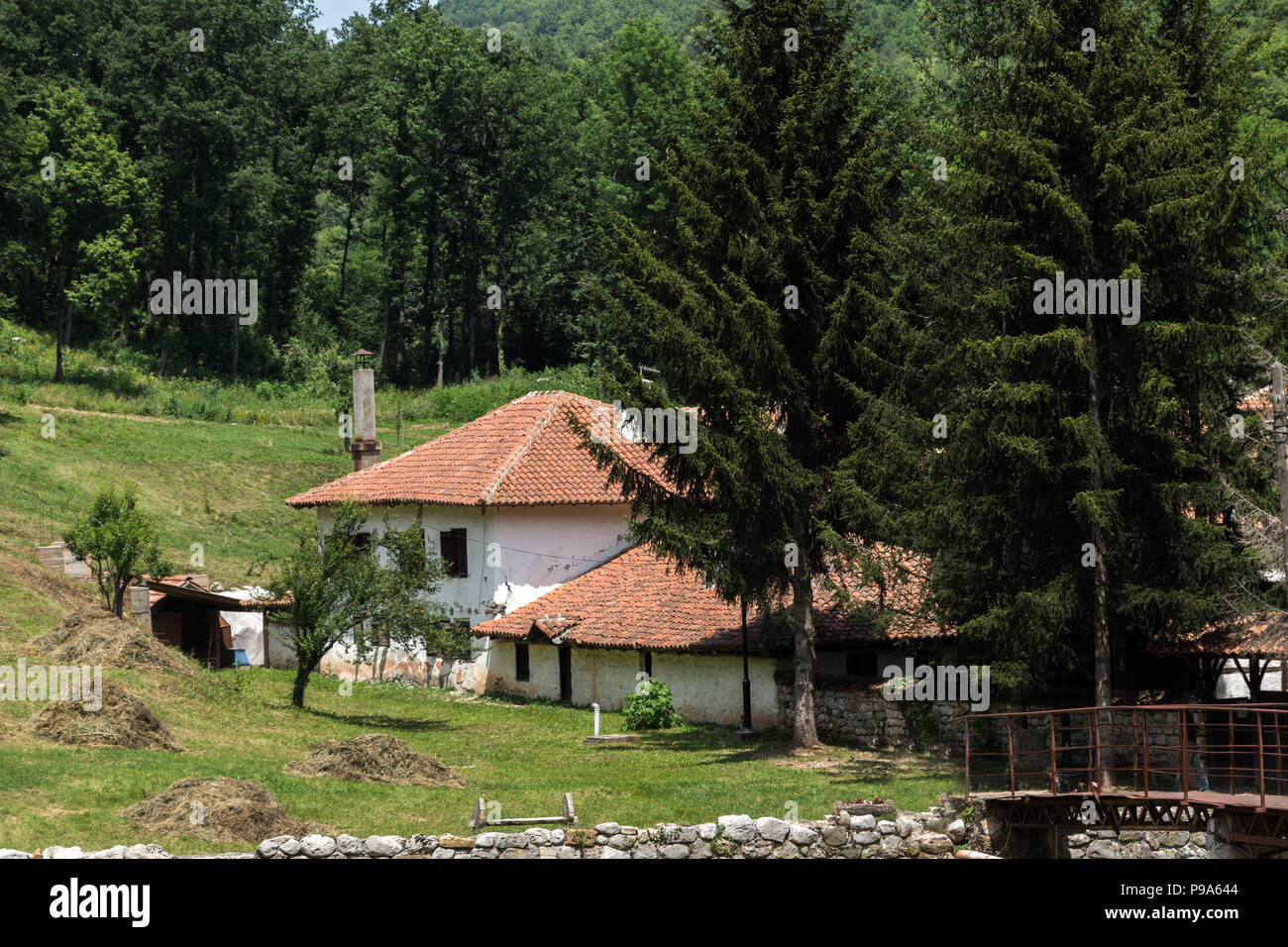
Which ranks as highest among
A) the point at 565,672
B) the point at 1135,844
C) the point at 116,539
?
the point at 116,539

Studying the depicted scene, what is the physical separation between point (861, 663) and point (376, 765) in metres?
12.9

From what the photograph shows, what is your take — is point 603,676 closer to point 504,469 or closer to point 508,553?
point 508,553

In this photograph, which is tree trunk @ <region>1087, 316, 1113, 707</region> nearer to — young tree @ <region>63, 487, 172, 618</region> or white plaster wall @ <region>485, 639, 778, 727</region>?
white plaster wall @ <region>485, 639, 778, 727</region>

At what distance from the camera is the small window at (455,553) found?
41281mm

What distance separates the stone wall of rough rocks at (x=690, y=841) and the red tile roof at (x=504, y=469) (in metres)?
19.7

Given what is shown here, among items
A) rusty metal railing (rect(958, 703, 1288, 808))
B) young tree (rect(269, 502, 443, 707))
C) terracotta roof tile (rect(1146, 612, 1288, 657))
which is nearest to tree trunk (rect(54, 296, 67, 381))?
young tree (rect(269, 502, 443, 707))

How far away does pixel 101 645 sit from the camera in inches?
1156

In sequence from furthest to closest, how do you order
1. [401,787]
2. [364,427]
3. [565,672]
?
[364,427] < [565,672] < [401,787]

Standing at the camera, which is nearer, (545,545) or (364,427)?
(545,545)

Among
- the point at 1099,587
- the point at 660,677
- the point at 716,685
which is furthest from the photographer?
the point at 660,677

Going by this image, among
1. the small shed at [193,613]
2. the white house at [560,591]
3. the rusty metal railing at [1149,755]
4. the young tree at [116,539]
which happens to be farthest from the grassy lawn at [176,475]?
the rusty metal railing at [1149,755]

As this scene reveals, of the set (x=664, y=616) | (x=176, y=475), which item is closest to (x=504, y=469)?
(x=664, y=616)

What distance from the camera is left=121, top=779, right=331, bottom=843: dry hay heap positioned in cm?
1872

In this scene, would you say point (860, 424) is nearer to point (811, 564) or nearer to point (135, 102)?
point (811, 564)
